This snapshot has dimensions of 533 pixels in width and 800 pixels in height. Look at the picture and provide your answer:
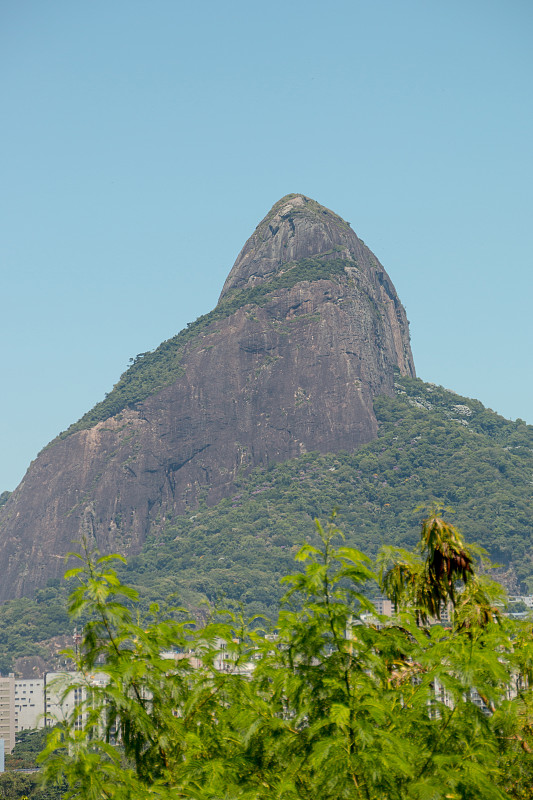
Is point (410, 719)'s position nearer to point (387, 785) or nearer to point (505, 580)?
point (387, 785)

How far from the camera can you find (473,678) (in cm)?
1204

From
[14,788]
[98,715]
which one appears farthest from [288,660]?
[14,788]

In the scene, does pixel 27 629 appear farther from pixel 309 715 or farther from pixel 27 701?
pixel 309 715

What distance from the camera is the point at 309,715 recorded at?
12.1 metres

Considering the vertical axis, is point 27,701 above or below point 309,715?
below

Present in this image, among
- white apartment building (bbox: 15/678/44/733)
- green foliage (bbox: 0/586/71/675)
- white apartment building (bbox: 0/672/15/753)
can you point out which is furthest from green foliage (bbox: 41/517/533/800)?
green foliage (bbox: 0/586/71/675)

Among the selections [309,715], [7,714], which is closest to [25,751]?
[7,714]

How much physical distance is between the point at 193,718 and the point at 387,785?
344 centimetres

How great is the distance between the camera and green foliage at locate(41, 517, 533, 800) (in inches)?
441

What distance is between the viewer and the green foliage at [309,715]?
11.2m

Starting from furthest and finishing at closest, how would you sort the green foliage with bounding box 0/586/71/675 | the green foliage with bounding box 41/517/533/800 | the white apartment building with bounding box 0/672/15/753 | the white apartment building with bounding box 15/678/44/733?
the green foliage with bounding box 0/586/71/675 < the white apartment building with bounding box 15/678/44/733 < the white apartment building with bounding box 0/672/15/753 < the green foliage with bounding box 41/517/533/800

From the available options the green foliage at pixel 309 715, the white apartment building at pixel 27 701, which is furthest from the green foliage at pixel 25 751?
the green foliage at pixel 309 715

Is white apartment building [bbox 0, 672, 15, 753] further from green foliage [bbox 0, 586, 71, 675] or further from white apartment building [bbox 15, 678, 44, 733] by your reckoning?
green foliage [bbox 0, 586, 71, 675]

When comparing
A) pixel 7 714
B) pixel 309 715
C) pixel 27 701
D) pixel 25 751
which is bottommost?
pixel 25 751
